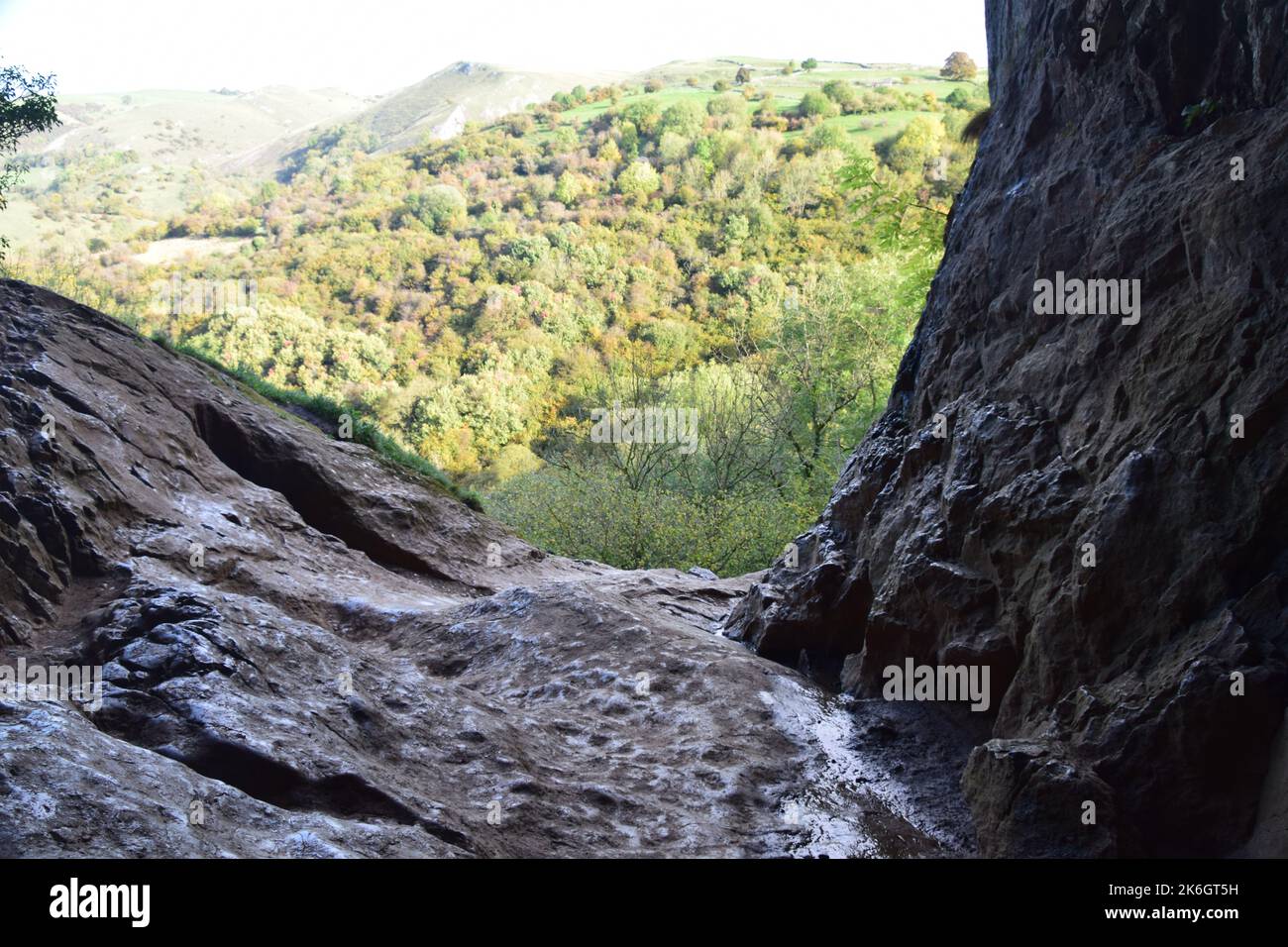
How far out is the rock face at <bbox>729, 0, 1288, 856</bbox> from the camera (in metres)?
4.42

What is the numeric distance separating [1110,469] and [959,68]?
125 m

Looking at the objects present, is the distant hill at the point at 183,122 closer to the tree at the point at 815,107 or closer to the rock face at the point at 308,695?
the tree at the point at 815,107

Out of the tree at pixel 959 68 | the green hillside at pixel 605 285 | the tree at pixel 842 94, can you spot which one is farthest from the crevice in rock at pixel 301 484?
the tree at pixel 959 68

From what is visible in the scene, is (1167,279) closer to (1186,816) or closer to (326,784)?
(1186,816)

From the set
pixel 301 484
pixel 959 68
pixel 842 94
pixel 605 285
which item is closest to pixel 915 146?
pixel 842 94

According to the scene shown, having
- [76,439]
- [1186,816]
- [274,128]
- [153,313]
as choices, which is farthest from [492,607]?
[274,128]

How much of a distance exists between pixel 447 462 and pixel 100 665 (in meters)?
46.4

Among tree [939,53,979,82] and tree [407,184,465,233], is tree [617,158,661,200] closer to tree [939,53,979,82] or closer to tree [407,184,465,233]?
tree [407,184,465,233]

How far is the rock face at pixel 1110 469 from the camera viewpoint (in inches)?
174

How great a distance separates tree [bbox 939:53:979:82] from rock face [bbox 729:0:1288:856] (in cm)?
11858

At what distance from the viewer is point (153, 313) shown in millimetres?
59375

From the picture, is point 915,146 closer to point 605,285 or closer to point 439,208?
point 605,285

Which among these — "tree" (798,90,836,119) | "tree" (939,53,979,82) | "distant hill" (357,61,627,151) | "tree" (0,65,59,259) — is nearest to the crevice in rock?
"tree" (0,65,59,259)

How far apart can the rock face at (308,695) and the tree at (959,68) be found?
120167 millimetres
